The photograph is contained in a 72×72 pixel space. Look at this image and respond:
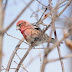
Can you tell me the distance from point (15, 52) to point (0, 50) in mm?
1989

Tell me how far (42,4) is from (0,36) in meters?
1.88

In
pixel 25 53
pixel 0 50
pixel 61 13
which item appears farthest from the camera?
pixel 25 53

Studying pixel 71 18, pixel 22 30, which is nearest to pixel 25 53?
pixel 71 18

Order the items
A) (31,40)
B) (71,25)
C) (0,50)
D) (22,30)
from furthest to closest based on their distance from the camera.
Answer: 1. (22,30)
2. (31,40)
3. (71,25)
4. (0,50)

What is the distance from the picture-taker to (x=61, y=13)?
2748 mm

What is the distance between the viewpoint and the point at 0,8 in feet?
4.55

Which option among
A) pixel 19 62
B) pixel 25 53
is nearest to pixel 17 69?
pixel 19 62

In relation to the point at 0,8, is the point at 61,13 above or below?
above

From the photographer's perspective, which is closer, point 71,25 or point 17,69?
point 71,25

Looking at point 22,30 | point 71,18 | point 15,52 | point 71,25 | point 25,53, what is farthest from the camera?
point 22,30

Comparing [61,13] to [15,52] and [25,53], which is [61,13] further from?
[15,52]

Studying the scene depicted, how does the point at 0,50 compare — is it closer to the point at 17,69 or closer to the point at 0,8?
the point at 0,8

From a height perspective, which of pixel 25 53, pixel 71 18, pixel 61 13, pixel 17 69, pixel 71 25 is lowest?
pixel 17 69

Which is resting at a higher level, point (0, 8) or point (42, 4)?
point (42, 4)
